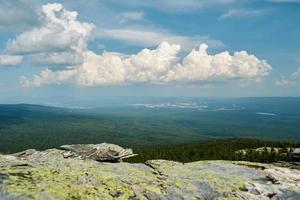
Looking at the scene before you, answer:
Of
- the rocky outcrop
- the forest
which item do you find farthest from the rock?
the forest

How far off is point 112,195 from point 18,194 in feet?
13.6

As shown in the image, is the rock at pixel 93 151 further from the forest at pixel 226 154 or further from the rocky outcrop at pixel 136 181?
the forest at pixel 226 154

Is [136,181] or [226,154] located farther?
[226,154]

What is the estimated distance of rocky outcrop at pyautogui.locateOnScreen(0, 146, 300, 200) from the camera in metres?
16.1

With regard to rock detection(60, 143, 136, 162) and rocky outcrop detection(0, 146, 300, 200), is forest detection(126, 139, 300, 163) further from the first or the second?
rocky outcrop detection(0, 146, 300, 200)

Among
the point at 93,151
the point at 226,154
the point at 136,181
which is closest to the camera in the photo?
the point at 136,181

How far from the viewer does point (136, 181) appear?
736 inches

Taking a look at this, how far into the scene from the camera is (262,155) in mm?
128875

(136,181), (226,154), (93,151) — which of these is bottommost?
(226,154)

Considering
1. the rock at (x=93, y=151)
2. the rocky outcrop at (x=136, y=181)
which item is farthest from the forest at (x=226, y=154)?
the rocky outcrop at (x=136, y=181)

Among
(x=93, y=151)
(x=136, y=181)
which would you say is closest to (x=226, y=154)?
(x=93, y=151)

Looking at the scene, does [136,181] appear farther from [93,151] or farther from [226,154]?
[226,154]

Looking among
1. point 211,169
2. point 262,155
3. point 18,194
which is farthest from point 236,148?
point 18,194

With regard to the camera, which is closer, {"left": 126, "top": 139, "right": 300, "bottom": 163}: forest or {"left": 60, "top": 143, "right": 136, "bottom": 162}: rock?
{"left": 60, "top": 143, "right": 136, "bottom": 162}: rock
